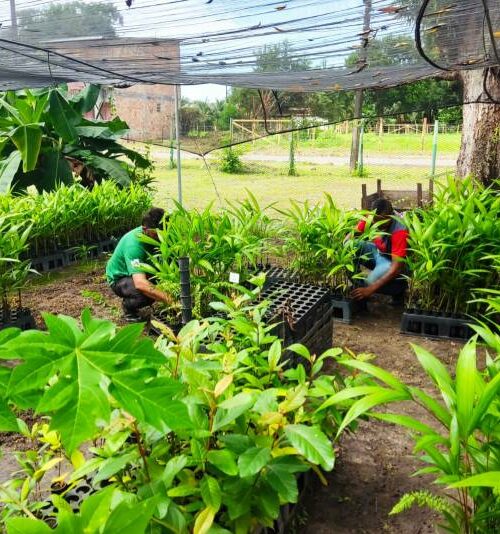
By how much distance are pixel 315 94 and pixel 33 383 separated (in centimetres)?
442

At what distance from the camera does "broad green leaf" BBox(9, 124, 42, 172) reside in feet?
18.7

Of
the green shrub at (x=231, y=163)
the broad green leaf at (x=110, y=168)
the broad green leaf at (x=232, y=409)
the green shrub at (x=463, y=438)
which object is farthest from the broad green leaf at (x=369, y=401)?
the green shrub at (x=231, y=163)

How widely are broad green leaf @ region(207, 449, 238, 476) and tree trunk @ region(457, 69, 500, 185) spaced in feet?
16.8

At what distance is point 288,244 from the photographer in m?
4.23

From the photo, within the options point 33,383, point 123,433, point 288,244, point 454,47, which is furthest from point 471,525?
point 454,47

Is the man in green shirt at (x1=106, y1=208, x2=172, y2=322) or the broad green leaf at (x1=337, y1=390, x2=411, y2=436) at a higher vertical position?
the broad green leaf at (x1=337, y1=390, x2=411, y2=436)

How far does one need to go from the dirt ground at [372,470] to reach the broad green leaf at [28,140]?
12.2 ft

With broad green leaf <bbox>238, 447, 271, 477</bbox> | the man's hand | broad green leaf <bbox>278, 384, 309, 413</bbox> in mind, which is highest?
broad green leaf <bbox>278, 384, 309, 413</bbox>

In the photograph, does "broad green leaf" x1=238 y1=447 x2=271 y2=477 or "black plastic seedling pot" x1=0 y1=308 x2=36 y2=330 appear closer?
"broad green leaf" x1=238 y1=447 x2=271 y2=477

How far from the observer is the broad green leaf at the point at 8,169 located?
6445 mm

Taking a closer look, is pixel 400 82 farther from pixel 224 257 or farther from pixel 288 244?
pixel 224 257

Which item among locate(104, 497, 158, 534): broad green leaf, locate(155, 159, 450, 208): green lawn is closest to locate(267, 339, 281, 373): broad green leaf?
locate(104, 497, 158, 534): broad green leaf

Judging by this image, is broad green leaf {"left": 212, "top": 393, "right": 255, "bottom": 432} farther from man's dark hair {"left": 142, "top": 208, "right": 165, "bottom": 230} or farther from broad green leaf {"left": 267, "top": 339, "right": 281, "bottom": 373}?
man's dark hair {"left": 142, "top": 208, "right": 165, "bottom": 230}

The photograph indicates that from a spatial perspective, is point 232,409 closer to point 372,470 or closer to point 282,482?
point 282,482
